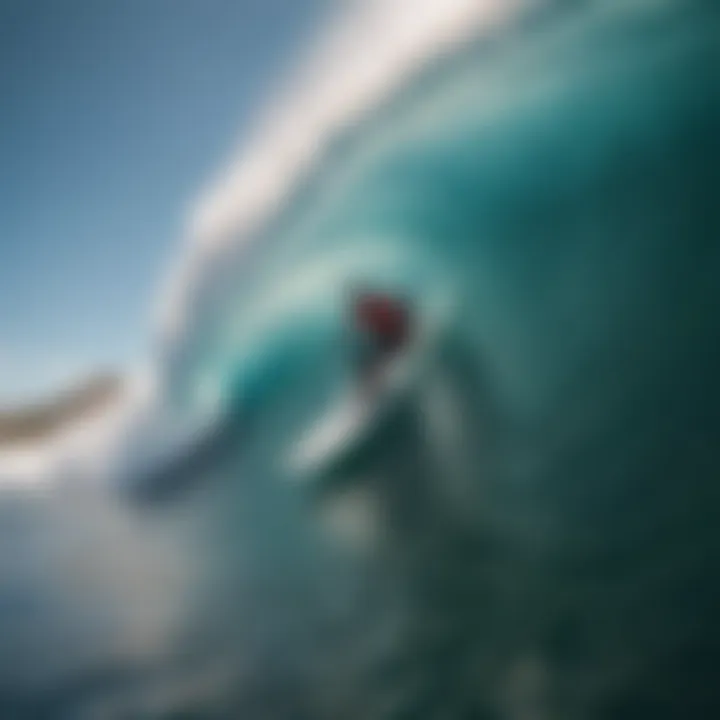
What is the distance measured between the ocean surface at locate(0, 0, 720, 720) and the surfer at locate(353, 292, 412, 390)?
0.06 feet

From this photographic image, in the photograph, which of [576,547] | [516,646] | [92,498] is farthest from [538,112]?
[92,498]

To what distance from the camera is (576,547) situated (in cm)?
102

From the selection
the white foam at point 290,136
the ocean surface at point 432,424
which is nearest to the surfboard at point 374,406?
the ocean surface at point 432,424

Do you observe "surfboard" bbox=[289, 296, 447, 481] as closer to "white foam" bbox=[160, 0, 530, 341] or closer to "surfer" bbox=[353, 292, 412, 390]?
"surfer" bbox=[353, 292, 412, 390]

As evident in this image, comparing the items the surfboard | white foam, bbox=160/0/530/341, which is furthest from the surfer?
white foam, bbox=160/0/530/341

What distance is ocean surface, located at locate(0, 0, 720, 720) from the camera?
1019mm

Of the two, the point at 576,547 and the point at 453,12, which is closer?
the point at 576,547

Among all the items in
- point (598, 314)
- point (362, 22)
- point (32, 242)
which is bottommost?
point (598, 314)

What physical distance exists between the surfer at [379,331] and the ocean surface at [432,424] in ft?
0.06

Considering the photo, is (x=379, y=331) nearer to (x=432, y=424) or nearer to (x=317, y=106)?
(x=432, y=424)

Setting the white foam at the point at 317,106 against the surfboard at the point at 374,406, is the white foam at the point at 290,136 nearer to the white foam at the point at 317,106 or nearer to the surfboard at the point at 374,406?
the white foam at the point at 317,106

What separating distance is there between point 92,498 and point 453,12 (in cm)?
87

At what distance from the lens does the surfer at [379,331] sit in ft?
3.62

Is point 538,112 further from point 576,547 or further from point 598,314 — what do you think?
point 576,547
